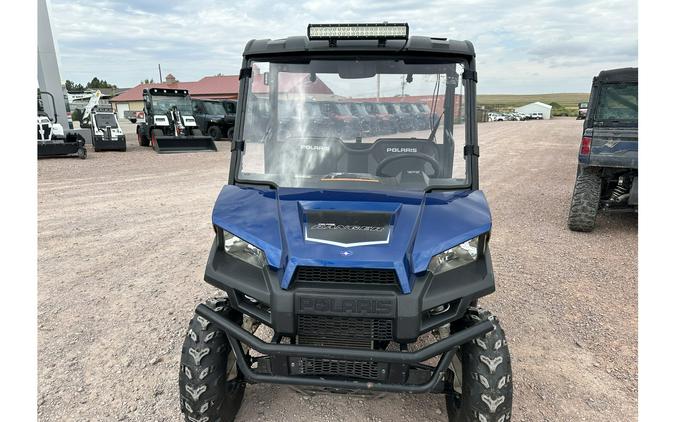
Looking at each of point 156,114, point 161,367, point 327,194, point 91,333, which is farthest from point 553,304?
point 156,114

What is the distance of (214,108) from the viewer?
852 inches

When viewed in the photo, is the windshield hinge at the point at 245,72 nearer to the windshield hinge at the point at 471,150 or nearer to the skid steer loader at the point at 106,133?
the windshield hinge at the point at 471,150

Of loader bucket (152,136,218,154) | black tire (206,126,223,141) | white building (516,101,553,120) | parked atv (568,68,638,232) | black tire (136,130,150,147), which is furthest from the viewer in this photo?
white building (516,101,553,120)

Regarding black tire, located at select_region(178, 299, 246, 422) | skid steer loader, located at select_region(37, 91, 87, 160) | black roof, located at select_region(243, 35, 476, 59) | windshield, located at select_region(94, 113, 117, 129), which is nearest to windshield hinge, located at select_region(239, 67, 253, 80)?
black roof, located at select_region(243, 35, 476, 59)

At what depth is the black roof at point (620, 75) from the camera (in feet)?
19.7

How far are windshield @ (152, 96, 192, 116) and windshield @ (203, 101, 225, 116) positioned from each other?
7.06ft

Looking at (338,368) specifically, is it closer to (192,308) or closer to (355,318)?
(355,318)

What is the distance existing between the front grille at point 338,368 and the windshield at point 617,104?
5591 mm

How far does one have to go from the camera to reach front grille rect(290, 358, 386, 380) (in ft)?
6.77

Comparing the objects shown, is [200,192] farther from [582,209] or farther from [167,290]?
[582,209]

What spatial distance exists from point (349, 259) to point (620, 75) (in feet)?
19.5

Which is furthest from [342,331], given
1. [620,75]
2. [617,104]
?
[620,75]

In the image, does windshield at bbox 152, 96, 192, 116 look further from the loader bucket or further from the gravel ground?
the gravel ground

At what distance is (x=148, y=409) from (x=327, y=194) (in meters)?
1.69
